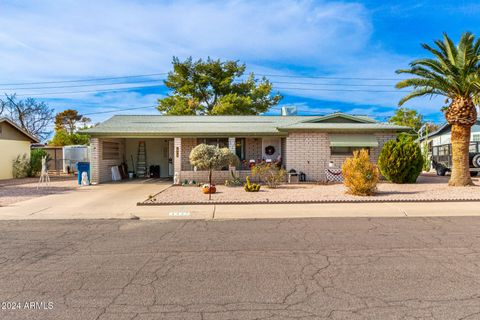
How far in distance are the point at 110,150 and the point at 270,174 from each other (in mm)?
10052

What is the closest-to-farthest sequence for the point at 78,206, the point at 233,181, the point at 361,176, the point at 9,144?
the point at 78,206
the point at 361,176
the point at 233,181
the point at 9,144

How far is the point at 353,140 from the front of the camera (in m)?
19.0

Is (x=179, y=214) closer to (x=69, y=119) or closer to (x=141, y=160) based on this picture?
(x=141, y=160)

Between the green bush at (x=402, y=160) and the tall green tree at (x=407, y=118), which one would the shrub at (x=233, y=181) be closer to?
the green bush at (x=402, y=160)

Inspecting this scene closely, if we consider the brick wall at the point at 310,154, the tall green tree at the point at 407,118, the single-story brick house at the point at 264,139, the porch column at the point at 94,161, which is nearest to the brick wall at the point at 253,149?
the single-story brick house at the point at 264,139

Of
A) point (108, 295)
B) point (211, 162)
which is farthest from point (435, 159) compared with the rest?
point (108, 295)

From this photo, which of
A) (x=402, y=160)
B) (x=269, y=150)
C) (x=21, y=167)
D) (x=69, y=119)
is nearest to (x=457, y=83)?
(x=402, y=160)


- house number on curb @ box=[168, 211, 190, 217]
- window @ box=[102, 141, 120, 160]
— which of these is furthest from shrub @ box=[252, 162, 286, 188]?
window @ box=[102, 141, 120, 160]

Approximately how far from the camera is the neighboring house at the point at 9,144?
23.3 metres

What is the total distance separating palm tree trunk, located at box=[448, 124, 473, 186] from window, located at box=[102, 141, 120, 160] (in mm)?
17777

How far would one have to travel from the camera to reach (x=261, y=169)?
17703 millimetres

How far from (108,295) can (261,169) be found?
44.9 ft

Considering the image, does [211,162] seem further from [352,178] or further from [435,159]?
[435,159]

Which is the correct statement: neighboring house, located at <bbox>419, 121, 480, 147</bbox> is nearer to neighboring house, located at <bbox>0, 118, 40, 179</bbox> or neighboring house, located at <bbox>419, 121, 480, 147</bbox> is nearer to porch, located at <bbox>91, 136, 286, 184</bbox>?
porch, located at <bbox>91, 136, 286, 184</bbox>
